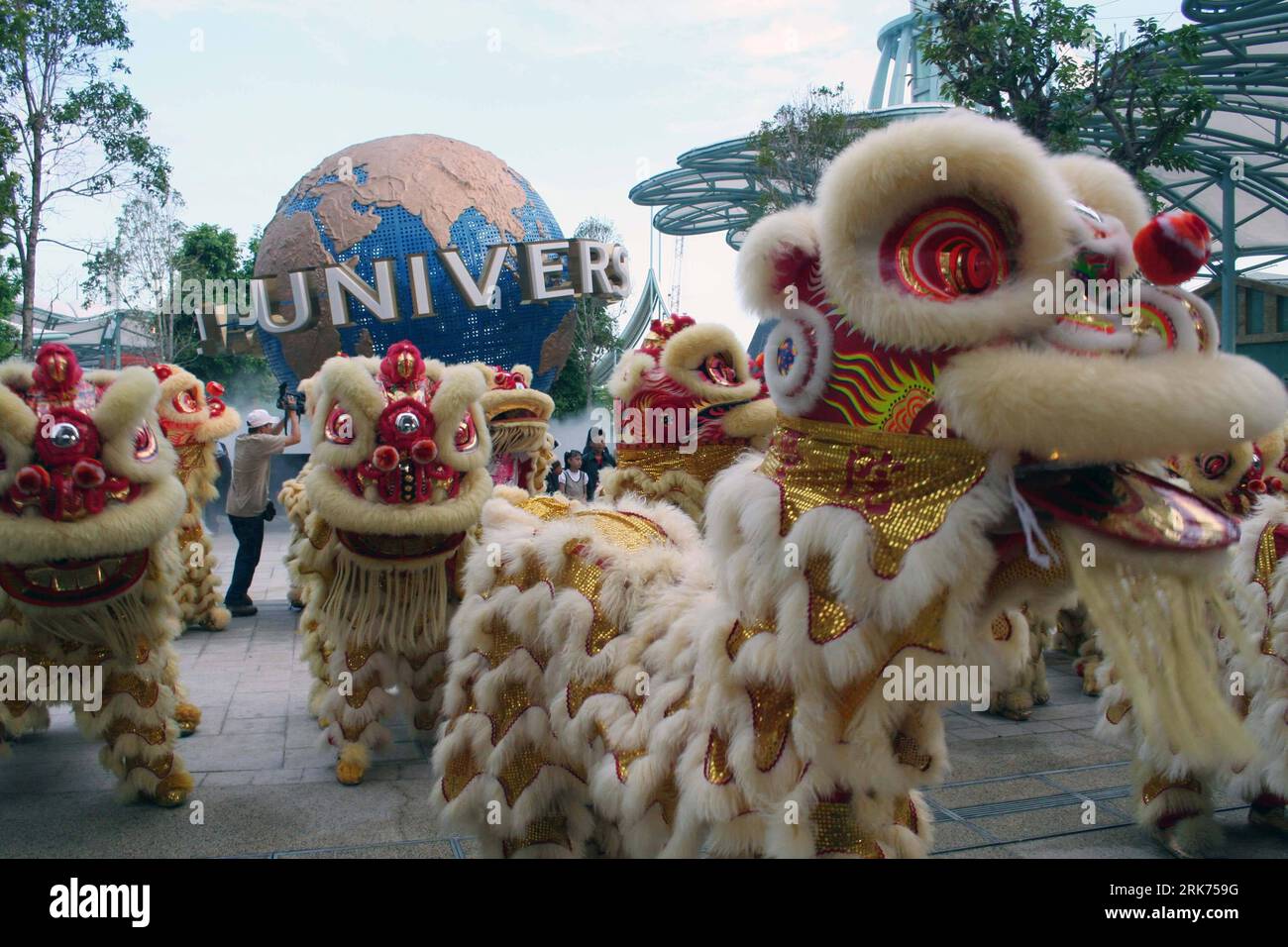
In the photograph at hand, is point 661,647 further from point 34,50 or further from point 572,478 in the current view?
point 34,50

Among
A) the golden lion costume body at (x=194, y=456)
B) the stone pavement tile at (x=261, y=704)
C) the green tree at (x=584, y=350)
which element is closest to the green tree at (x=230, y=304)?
the green tree at (x=584, y=350)

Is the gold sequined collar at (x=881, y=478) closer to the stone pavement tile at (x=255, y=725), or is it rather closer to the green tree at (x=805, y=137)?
the stone pavement tile at (x=255, y=725)

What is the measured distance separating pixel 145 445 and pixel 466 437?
129 cm

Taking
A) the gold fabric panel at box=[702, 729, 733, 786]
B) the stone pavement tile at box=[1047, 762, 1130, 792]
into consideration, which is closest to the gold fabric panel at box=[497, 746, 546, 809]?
the gold fabric panel at box=[702, 729, 733, 786]

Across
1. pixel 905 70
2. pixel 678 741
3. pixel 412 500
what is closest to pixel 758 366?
pixel 412 500

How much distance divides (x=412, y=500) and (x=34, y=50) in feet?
35.0

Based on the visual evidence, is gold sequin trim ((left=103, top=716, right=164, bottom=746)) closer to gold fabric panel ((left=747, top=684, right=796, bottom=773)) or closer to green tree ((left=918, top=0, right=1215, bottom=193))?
gold fabric panel ((left=747, top=684, right=796, bottom=773))

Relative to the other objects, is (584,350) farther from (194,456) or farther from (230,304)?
(194,456)

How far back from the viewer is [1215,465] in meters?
3.87

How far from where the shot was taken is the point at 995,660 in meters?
1.75

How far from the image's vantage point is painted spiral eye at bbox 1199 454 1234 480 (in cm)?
382

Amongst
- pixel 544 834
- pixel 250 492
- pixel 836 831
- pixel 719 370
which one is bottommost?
pixel 544 834

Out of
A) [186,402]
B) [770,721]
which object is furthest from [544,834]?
[186,402]

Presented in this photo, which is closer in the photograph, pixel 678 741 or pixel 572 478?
pixel 678 741
